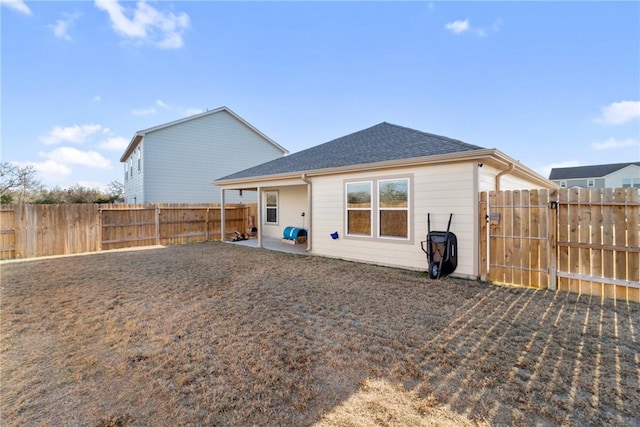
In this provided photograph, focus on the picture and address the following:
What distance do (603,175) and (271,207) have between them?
42246mm

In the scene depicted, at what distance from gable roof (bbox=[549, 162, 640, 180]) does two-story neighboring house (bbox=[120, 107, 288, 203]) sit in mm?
40219

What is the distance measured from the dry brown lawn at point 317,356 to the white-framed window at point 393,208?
1.76 metres

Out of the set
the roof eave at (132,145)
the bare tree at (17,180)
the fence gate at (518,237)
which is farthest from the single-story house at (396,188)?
the bare tree at (17,180)

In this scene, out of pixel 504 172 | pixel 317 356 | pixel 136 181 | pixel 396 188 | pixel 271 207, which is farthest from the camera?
pixel 136 181

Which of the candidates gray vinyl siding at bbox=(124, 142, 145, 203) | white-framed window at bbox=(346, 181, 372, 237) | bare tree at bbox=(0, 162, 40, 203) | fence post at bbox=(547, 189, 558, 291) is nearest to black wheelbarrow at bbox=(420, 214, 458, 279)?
fence post at bbox=(547, 189, 558, 291)

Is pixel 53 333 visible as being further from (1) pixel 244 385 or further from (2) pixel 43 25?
(2) pixel 43 25

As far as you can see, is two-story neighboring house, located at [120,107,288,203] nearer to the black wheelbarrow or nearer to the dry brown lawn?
the dry brown lawn

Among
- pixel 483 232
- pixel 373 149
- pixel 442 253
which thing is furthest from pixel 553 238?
pixel 373 149

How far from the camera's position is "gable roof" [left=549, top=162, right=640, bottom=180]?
34.8 m

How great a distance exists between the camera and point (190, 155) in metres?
15.9

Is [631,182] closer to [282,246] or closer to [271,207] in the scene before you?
[271,207]

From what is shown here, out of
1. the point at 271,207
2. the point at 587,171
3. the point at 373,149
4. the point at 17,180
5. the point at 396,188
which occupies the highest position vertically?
the point at 587,171

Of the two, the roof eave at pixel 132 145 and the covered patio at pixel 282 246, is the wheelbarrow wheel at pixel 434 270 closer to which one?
the covered patio at pixel 282 246

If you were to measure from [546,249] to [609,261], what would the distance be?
0.81 metres
